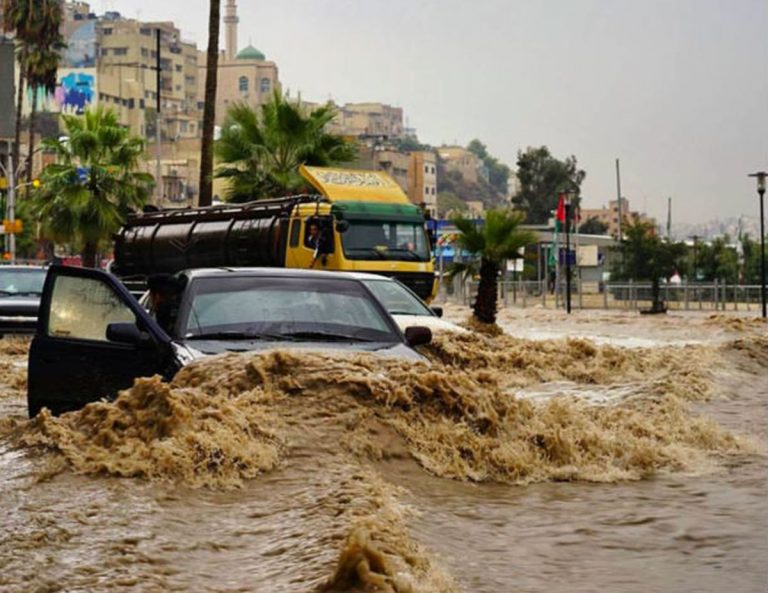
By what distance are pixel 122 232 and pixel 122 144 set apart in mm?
22374

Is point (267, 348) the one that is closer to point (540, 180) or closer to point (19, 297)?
point (19, 297)

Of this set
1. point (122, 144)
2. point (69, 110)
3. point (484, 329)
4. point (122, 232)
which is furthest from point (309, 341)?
point (69, 110)

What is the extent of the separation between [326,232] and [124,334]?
71.2ft

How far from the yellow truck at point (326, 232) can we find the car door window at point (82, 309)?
20.3m

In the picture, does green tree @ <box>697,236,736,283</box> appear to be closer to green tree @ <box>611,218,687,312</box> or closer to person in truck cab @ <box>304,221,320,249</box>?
green tree @ <box>611,218,687,312</box>

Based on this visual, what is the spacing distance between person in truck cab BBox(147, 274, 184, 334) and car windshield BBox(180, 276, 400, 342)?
0.48 feet

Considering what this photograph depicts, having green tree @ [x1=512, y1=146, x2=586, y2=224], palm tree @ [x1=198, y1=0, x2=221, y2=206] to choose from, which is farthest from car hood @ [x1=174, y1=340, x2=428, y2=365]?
green tree @ [x1=512, y1=146, x2=586, y2=224]

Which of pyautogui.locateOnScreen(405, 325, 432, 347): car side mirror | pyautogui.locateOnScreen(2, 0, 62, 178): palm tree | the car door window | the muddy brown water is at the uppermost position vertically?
pyautogui.locateOnScreen(2, 0, 62, 178): palm tree

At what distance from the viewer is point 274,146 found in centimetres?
4831

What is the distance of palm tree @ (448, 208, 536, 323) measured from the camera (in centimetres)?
4212

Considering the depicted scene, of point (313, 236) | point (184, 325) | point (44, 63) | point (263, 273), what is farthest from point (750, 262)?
point (184, 325)

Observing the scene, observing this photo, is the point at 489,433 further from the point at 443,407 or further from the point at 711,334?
the point at 711,334

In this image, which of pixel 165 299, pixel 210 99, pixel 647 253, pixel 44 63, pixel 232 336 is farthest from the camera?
pixel 44 63

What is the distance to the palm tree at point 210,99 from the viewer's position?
45344 mm
